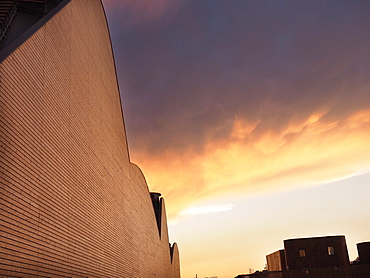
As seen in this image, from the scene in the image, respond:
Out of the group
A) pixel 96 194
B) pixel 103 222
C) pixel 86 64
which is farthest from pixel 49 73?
pixel 103 222

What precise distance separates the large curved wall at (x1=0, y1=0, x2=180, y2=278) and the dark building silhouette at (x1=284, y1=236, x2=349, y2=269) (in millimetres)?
21665

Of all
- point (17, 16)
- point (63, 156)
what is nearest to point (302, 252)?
point (63, 156)

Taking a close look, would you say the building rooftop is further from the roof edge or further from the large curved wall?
the large curved wall

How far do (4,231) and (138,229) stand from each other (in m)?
18.0

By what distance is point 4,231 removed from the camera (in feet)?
26.7

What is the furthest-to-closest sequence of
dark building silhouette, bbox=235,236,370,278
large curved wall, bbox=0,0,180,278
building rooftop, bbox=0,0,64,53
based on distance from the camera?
1. dark building silhouette, bbox=235,236,370,278
2. building rooftop, bbox=0,0,64,53
3. large curved wall, bbox=0,0,180,278

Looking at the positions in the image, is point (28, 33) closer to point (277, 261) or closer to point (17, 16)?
point (17, 16)

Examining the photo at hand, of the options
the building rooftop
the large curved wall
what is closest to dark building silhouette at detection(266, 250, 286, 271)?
the large curved wall

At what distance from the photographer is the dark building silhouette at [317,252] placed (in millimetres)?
37062

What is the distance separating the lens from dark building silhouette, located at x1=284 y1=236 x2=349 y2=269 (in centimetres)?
3706

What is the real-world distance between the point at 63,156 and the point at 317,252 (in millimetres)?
32518

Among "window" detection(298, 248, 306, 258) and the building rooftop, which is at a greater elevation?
the building rooftop

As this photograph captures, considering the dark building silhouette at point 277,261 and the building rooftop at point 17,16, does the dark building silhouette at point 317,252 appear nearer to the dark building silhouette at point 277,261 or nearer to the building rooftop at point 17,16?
the dark building silhouette at point 277,261

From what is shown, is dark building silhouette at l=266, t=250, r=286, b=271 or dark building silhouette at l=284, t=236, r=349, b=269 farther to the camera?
dark building silhouette at l=266, t=250, r=286, b=271
